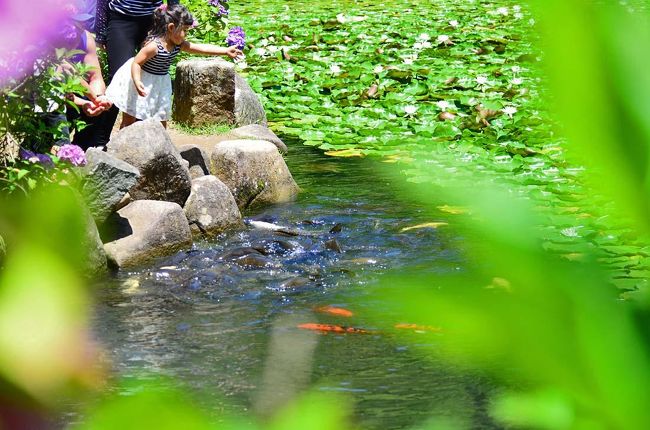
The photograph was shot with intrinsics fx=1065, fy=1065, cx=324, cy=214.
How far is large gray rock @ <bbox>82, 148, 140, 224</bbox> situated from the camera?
575 centimetres

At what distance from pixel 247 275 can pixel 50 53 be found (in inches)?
59.2

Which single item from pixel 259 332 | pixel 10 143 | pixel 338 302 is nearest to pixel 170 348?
pixel 259 332

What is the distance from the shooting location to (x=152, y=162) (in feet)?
21.1

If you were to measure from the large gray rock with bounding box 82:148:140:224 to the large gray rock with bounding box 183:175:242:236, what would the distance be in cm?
57

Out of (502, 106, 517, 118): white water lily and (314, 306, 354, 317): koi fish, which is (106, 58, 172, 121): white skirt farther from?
(502, 106, 517, 118): white water lily

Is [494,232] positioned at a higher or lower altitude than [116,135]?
higher

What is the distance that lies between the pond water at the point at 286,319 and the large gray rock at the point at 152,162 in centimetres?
49

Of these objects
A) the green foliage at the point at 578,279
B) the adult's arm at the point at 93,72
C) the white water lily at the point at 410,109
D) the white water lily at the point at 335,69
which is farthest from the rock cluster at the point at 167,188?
the green foliage at the point at 578,279

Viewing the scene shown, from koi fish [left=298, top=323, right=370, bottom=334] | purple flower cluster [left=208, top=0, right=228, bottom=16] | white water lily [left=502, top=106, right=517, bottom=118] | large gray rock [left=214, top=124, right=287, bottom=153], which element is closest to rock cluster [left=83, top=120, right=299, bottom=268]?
large gray rock [left=214, top=124, right=287, bottom=153]

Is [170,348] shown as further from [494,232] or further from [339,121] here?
[339,121]

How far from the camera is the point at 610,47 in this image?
0.38m

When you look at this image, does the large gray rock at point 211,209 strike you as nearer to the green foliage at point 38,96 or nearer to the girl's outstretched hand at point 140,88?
the girl's outstretched hand at point 140,88

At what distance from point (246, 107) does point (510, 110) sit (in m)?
2.35

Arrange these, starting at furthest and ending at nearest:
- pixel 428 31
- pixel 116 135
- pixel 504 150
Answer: pixel 428 31, pixel 504 150, pixel 116 135
